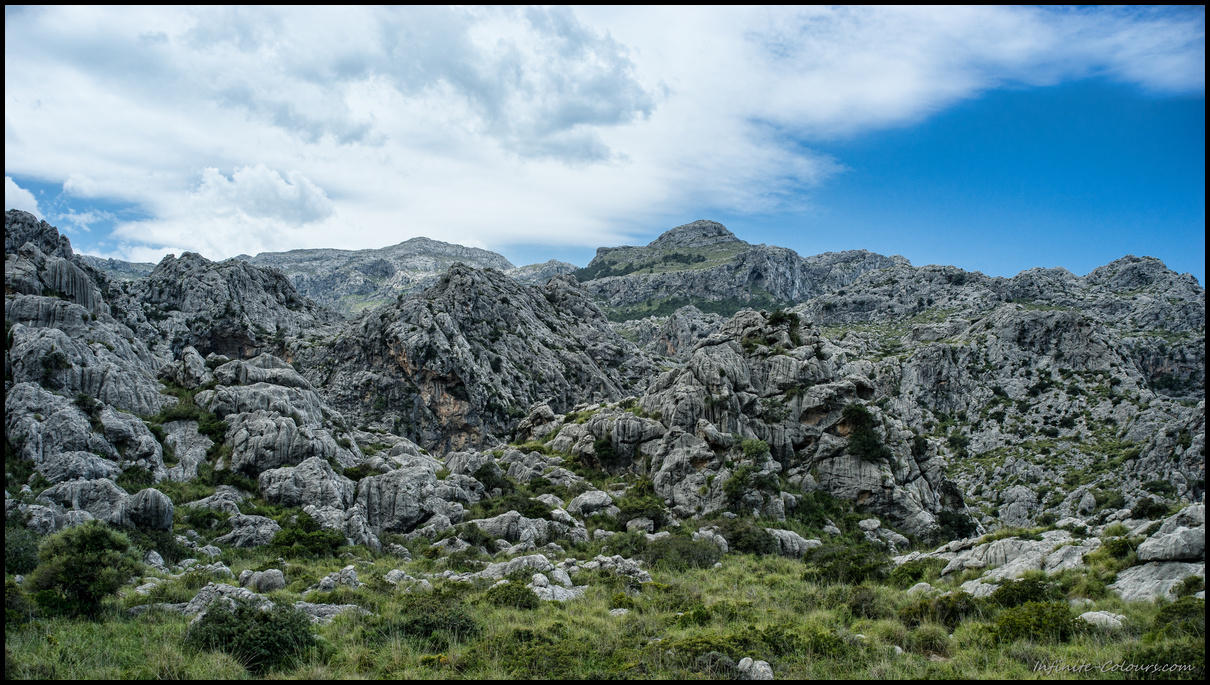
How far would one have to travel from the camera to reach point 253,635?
1396 cm

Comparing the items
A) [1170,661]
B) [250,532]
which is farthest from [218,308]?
[1170,661]

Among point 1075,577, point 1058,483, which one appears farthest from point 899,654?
point 1058,483

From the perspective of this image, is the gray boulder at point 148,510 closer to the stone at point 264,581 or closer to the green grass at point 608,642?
the stone at point 264,581

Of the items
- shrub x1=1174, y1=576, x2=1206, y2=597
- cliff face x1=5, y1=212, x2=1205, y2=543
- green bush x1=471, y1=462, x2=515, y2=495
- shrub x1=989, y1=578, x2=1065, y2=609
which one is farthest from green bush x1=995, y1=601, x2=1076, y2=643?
green bush x1=471, y1=462, x2=515, y2=495

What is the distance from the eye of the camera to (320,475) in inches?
1394

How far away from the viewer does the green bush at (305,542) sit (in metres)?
27.9

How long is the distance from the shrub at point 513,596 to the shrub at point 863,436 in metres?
31.8

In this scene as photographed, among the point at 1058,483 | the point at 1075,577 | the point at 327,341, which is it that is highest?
the point at 327,341

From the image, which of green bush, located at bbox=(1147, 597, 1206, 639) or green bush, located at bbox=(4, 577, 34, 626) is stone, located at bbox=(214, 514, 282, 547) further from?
green bush, located at bbox=(1147, 597, 1206, 639)

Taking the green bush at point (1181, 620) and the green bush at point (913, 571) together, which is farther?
the green bush at point (913, 571)

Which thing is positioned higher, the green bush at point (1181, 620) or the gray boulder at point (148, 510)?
the green bush at point (1181, 620)

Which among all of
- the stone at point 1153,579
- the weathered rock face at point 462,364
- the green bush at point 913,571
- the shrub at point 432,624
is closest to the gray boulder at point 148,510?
the shrub at point 432,624

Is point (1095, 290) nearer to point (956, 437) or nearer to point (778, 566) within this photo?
point (956, 437)

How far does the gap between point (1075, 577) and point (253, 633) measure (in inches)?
960
